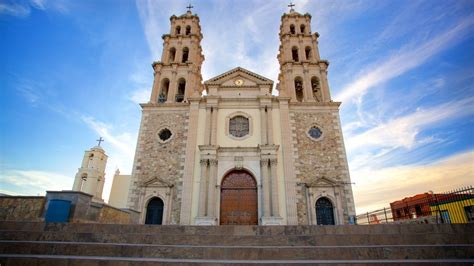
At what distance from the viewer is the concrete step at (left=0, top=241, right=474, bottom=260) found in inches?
210

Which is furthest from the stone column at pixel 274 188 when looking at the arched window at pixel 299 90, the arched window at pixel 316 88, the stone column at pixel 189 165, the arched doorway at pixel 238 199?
the arched window at pixel 299 90

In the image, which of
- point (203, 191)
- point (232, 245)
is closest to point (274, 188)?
point (203, 191)

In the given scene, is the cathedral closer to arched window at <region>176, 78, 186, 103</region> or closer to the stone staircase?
arched window at <region>176, 78, 186, 103</region>

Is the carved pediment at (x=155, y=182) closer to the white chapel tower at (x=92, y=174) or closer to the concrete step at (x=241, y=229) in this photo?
the concrete step at (x=241, y=229)

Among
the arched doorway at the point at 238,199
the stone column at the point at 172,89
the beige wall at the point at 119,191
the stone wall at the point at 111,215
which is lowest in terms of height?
the stone wall at the point at 111,215

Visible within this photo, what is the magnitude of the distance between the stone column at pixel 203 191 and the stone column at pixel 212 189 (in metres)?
0.25

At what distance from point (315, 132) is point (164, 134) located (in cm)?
1116

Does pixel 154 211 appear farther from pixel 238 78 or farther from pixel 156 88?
pixel 238 78

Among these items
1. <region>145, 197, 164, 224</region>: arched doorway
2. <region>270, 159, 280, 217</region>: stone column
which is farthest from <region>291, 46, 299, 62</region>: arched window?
<region>145, 197, 164, 224</region>: arched doorway

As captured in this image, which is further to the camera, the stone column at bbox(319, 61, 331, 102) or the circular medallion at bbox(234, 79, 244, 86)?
the circular medallion at bbox(234, 79, 244, 86)

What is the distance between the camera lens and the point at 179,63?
20.8 meters

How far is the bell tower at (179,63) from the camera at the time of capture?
19.8 meters

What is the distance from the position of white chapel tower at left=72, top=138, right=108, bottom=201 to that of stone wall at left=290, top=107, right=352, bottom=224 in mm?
25867

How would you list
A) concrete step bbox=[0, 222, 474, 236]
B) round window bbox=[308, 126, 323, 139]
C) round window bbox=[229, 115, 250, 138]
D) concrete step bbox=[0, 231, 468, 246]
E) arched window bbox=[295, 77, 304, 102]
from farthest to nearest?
arched window bbox=[295, 77, 304, 102]
round window bbox=[229, 115, 250, 138]
round window bbox=[308, 126, 323, 139]
concrete step bbox=[0, 222, 474, 236]
concrete step bbox=[0, 231, 468, 246]
